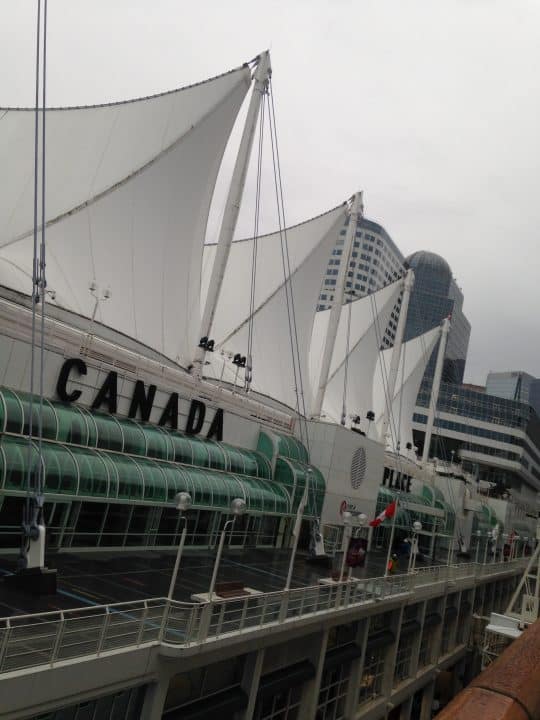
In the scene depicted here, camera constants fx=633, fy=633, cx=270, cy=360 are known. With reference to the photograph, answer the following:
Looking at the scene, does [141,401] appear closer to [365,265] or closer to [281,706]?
[281,706]

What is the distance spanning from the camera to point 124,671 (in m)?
10.3

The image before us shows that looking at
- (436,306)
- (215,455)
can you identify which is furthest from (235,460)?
(436,306)

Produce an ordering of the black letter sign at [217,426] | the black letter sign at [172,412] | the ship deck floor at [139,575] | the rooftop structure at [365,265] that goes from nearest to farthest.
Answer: the ship deck floor at [139,575] < the black letter sign at [172,412] < the black letter sign at [217,426] < the rooftop structure at [365,265]

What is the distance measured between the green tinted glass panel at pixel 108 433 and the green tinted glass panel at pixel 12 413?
3142 millimetres

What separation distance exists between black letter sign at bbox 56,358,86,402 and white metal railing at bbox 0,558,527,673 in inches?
368

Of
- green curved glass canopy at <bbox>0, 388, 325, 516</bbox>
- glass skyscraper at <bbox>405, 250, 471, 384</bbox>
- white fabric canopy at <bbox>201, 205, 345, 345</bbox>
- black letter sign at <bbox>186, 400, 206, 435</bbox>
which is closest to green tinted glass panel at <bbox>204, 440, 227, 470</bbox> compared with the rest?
green curved glass canopy at <bbox>0, 388, 325, 516</bbox>

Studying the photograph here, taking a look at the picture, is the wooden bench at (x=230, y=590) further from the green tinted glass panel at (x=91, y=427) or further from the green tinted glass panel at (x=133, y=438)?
the green tinted glass panel at (x=133, y=438)

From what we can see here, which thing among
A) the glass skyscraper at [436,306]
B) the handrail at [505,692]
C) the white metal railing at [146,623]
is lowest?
the white metal railing at [146,623]

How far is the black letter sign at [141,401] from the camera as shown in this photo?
23344 millimetres

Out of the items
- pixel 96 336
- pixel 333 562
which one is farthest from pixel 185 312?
pixel 333 562

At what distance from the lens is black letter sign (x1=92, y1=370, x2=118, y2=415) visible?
22.1 meters

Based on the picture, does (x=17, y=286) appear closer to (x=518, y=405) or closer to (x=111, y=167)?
(x=111, y=167)

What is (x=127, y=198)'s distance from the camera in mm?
28734

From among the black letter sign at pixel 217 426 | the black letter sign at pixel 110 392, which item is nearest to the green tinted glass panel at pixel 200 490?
the black letter sign at pixel 110 392
